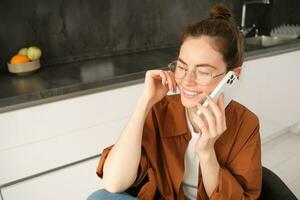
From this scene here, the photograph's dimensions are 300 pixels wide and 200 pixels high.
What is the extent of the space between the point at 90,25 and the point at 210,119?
1362 mm

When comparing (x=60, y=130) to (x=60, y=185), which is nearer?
(x=60, y=130)

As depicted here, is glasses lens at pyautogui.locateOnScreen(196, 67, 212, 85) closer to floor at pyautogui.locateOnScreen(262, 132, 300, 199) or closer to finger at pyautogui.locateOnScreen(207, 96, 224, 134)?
finger at pyautogui.locateOnScreen(207, 96, 224, 134)

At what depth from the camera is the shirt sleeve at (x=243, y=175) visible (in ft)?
3.01

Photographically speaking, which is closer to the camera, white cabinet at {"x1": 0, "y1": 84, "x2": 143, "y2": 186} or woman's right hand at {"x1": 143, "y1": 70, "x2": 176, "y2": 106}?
woman's right hand at {"x1": 143, "y1": 70, "x2": 176, "y2": 106}

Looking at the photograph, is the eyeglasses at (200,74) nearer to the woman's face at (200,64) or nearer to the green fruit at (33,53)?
the woman's face at (200,64)

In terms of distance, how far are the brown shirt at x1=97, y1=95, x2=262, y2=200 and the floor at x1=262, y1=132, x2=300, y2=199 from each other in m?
1.19

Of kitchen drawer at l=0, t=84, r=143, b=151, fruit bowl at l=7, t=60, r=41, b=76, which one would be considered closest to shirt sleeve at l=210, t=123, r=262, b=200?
kitchen drawer at l=0, t=84, r=143, b=151

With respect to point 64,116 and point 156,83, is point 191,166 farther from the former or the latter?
point 64,116

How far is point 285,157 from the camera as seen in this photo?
90.9 inches

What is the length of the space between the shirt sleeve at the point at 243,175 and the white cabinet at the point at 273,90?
3.27 feet

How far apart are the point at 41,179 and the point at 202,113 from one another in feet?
3.28

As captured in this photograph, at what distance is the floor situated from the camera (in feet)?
6.79

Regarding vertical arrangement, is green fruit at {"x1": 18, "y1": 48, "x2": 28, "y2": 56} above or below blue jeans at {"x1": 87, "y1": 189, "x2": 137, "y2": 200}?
above

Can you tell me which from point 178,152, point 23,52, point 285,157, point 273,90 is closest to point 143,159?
point 178,152
